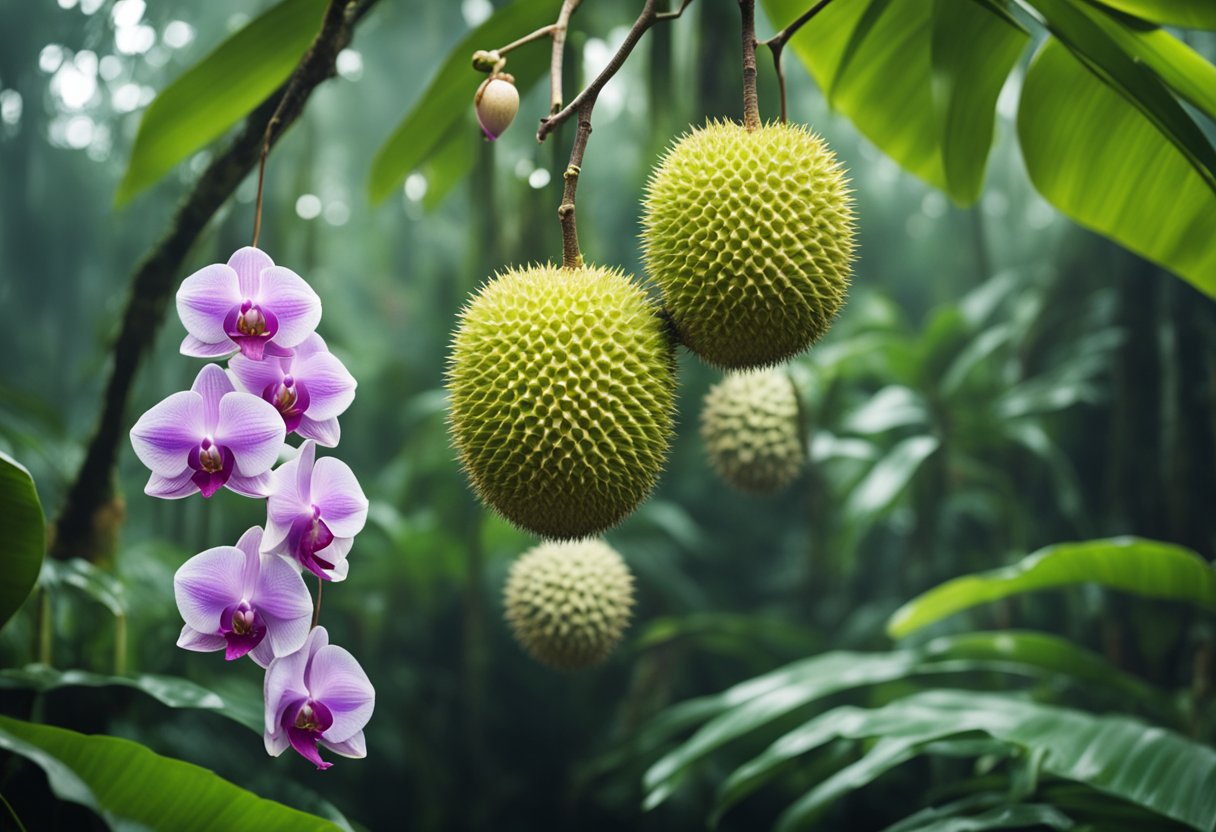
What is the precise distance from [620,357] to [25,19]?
8.09 ft

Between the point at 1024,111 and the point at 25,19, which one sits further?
the point at 25,19

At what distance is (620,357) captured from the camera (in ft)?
2.45

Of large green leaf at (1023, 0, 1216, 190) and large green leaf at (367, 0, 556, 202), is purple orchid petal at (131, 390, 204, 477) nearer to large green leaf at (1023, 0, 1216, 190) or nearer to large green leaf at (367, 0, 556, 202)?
large green leaf at (367, 0, 556, 202)

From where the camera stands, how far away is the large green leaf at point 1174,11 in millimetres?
840

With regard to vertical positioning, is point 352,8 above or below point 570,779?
above

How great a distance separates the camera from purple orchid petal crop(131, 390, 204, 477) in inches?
27.7

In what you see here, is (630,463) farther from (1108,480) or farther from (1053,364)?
(1053,364)

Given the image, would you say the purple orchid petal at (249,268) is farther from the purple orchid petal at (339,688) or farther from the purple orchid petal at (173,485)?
the purple orchid petal at (339,688)

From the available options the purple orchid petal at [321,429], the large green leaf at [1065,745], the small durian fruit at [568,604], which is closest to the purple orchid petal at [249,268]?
the purple orchid petal at [321,429]

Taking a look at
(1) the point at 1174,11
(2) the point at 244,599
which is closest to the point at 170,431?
(2) the point at 244,599

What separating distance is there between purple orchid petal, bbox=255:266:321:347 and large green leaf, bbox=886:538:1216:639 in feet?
3.03

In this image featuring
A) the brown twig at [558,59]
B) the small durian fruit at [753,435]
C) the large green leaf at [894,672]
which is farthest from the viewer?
the small durian fruit at [753,435]

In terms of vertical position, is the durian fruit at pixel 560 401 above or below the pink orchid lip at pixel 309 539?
above

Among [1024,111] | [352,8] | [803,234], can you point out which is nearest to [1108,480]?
[1024,111]
